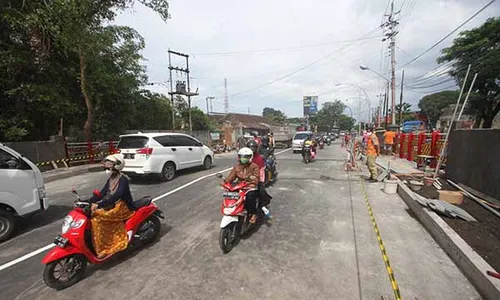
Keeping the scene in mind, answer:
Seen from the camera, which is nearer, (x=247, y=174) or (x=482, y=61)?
(x=247, y=174)

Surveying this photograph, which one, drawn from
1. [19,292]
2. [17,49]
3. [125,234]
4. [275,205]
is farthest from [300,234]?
[17,49]

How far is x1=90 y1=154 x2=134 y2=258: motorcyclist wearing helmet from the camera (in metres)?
3.22

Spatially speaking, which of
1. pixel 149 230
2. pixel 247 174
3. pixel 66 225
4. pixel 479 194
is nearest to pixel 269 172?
pixel 247 174

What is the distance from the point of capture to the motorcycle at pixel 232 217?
371 cm

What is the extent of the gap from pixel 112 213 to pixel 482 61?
94.7ft

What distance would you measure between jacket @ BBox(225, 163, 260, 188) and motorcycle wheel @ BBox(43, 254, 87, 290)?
233 cm

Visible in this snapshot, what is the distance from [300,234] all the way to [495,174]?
483cm

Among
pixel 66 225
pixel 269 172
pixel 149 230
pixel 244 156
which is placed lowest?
pixel 149 230

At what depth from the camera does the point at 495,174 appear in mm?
5523

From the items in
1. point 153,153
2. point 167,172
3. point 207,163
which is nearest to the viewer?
point 153,153

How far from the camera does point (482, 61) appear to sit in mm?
20828

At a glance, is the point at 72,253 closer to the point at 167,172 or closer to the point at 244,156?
the point at 244,156

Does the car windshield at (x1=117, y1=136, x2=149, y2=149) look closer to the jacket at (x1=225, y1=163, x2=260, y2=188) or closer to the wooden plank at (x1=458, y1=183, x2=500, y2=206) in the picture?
the jacket at (x1=225, y1=163, x2=260, y2=188)

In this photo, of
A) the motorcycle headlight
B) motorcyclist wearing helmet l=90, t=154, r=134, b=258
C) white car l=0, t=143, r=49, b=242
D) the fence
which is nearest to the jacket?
motorcyclist wearing helmet l=90, t=154, r=134, b=258
